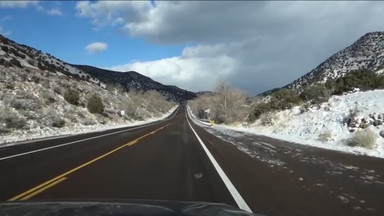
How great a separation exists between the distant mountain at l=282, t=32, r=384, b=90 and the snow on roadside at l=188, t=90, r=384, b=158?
46.2 meters

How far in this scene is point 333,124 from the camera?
27062mm

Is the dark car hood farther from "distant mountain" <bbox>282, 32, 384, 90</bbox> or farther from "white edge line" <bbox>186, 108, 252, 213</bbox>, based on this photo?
"distant mountain" <bbox>282, 32, 384, 90</bbox>

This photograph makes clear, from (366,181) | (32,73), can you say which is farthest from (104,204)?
(32,73)

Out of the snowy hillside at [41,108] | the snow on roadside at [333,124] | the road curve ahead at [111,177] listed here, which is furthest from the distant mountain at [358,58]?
the road curve ahead at [111,177]

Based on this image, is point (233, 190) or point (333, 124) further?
point (333, 124)

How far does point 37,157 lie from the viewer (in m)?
17.5

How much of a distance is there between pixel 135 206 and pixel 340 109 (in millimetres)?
26810

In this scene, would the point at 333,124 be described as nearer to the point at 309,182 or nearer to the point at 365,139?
the point at 365,139

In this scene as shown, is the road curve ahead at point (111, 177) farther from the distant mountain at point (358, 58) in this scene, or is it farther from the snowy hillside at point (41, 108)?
the distant mountain at point (358, 58)

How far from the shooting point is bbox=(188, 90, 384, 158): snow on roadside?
72.5 ft

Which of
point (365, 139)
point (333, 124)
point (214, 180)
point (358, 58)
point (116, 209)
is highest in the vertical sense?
point (358, 58)

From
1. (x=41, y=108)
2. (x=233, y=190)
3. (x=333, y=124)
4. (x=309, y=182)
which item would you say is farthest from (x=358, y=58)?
(x=233, y=190)

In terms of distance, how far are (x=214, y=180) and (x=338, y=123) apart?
17.2m

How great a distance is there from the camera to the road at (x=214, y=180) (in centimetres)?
897
